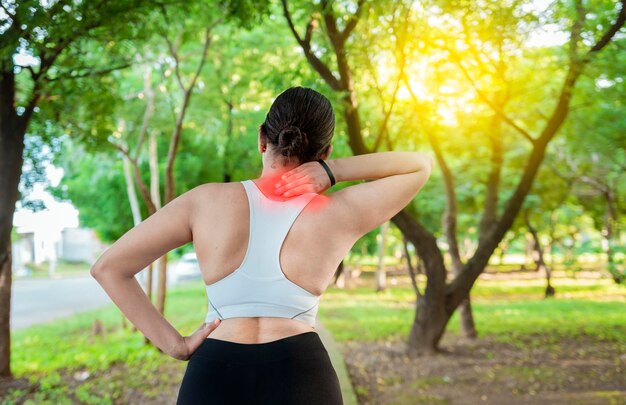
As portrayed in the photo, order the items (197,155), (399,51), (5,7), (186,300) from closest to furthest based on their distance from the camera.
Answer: (5,7) < (399,51) < (197,155) < (186,300)

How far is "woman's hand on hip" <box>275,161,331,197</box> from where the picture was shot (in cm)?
180

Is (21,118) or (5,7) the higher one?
(5,7)

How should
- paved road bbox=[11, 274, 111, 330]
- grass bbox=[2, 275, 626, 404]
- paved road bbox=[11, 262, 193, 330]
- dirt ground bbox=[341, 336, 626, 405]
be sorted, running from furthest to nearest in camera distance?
paved road bbox=[11, 274, 111, 330]
paved road bbox=[11, 262, 193, 330]
grass bbox=[2, 275, 626, 404]
dirt ground bbox=[341, 336, 626, 405]

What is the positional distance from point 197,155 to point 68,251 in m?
51.8

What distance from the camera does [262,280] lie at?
175 cm

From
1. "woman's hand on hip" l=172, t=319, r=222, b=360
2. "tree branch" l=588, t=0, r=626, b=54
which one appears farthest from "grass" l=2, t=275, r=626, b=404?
"woman's hand on hip" l=172, t=319, r=222, b=360

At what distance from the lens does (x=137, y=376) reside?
365 inches

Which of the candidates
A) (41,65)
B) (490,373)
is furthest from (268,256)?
(490,373)

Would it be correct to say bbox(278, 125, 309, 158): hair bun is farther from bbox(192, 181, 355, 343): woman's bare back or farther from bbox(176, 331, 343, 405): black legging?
bbox(176, 331, 343, 405): black legging

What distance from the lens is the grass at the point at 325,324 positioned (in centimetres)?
881

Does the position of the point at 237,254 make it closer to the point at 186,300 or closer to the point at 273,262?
the point at 273,262

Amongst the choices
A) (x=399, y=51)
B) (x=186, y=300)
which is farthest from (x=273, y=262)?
(x=186, y=300)

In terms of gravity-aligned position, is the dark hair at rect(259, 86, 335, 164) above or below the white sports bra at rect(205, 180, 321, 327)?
above

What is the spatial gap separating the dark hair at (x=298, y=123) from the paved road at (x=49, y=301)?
16.8 m
